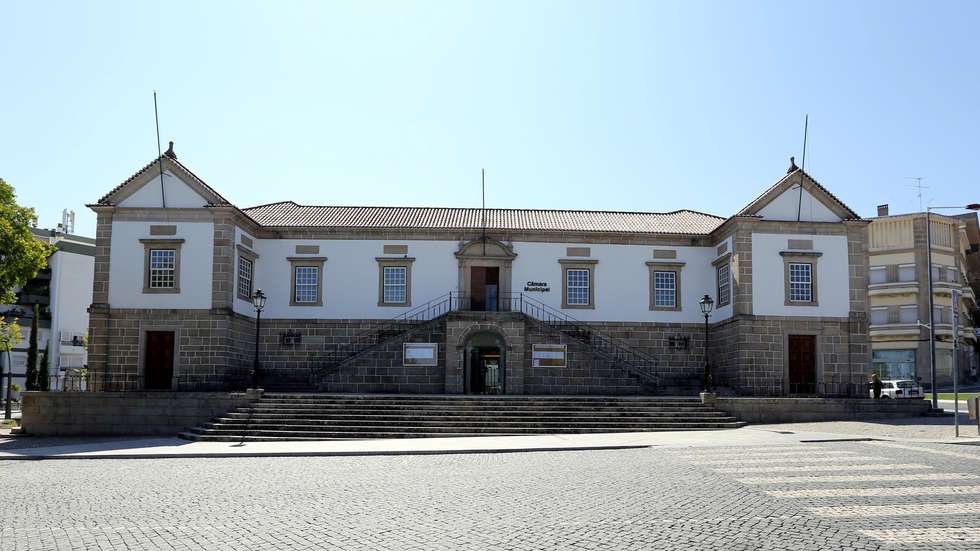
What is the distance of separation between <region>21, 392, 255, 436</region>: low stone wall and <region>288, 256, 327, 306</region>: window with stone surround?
7119mm

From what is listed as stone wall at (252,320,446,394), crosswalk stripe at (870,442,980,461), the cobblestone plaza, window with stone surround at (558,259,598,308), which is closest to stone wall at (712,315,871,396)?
window with stone surround at (558,259,598,308)

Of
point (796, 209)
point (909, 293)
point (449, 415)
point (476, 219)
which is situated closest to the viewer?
point (449, 415)

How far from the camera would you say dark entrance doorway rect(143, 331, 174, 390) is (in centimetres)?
2778

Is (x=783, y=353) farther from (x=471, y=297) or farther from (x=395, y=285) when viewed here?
(x=395, y=285)

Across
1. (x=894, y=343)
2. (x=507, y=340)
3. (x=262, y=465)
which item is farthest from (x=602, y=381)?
(x=894, y=343)

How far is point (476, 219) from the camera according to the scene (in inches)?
1299

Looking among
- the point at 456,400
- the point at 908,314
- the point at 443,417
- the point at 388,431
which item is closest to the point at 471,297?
the point at 456,400

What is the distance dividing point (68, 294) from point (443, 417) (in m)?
37.5

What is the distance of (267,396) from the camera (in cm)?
2462

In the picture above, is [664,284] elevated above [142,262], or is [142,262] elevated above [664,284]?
[142,262]

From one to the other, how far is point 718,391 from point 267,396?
46.9ft

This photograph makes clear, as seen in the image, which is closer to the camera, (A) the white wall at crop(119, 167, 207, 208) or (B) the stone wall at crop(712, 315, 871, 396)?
(B) the stone wall at crop(712, 315, 871, 396)

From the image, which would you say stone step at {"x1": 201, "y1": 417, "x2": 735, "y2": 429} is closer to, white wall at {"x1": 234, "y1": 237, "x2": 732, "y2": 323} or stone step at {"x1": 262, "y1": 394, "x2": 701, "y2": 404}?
stone step at {"x1": 262, "y1": 394, "x2": 701, "y2": 404}

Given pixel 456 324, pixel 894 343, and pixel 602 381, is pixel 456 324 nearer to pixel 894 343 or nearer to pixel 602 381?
pixel 602 381
